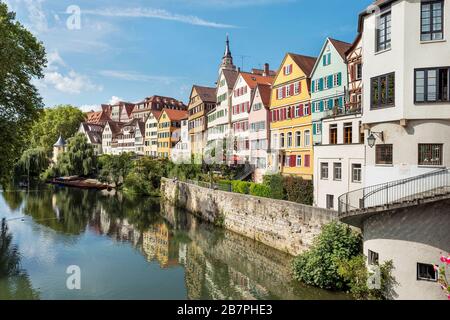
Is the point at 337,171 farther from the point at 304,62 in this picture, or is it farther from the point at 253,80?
the point at 253,80

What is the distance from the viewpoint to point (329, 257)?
54.1 feet

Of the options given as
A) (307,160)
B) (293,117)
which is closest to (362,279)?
(307,160)

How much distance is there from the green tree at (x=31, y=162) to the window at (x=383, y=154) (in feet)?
211

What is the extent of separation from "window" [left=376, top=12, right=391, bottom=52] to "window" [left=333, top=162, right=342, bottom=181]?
7845mm

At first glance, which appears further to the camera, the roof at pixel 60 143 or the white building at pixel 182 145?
the roof at pixel 60 143

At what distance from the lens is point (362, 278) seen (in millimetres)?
14758

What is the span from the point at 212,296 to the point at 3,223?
75.0ft

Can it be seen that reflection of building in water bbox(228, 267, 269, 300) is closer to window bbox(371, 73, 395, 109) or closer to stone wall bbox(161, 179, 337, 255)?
stone wall bbox(161, 179, 337, 255)

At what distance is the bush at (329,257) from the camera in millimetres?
16203

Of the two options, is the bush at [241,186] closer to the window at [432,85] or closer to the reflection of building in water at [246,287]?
the reflection of building in water at [246,287]


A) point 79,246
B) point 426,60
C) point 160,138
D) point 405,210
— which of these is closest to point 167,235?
point 79,246

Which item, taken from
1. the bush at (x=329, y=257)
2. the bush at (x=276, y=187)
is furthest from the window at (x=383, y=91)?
the bush at (x=276, y=187)

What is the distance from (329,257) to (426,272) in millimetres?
4182

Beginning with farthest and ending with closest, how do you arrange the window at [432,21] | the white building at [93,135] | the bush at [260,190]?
1. the white building at [93,135]
2. the bush at [260,190]
3. the window at [432,21]
